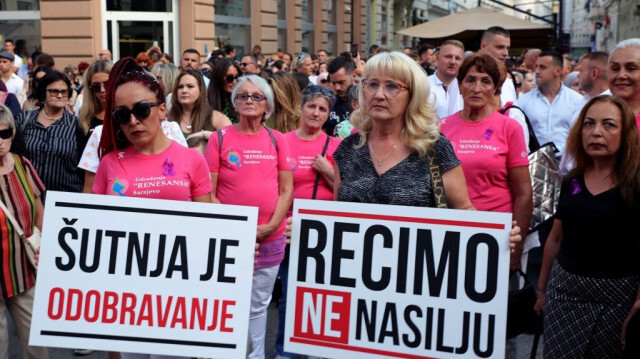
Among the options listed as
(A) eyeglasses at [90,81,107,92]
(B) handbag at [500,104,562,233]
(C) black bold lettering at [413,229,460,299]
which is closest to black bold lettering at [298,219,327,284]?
(C) black bold lettering at [413,229,460,299]

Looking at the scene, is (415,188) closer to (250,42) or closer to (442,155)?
Answer: (442,155)

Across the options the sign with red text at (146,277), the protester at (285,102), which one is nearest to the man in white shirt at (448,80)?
the protester at (285,102)

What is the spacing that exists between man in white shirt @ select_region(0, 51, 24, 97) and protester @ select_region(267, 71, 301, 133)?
6565 mm

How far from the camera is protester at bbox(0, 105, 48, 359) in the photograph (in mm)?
4137

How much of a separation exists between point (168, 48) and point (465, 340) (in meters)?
15.7

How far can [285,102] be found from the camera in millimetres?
5742

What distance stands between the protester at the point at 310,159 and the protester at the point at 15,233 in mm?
1517

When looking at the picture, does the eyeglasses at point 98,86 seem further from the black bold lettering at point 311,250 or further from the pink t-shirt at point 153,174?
the black bold lettering at point 311,250

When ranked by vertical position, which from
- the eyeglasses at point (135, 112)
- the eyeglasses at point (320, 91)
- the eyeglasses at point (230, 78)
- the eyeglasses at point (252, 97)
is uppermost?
the eyeglasses at point (230, 78)

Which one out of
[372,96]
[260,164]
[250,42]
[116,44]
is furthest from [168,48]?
[372,96]

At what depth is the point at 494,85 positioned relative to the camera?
4465mm

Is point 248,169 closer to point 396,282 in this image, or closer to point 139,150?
point 139,150

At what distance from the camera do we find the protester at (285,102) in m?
5.72

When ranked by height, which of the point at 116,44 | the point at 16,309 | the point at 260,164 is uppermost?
the point at 116,44
